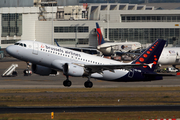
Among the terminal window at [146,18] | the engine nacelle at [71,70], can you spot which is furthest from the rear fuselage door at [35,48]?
the terminal window at [146,18]

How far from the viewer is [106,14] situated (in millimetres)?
152750

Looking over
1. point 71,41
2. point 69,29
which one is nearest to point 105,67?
point 69,29

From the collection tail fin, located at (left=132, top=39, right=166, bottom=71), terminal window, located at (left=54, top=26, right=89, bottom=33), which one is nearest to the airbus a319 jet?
tail fin, located at (left=132, top=39, right=166, bottom=71)

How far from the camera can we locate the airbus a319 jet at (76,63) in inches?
1674

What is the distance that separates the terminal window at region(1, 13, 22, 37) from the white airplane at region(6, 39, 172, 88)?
97.8 m

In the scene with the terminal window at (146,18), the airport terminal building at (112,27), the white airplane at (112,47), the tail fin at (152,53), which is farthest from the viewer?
the terminal window at (146,18)

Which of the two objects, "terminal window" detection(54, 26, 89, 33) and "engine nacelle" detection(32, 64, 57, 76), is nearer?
"engine nacelle" detection(32, 64, 57, 76)

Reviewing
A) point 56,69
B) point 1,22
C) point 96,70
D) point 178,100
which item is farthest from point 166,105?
point 1,22

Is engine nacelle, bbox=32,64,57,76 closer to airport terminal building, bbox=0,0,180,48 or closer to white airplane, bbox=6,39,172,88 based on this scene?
white airplane, bbox=6,39,172,88

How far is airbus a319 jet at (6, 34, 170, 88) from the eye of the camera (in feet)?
140

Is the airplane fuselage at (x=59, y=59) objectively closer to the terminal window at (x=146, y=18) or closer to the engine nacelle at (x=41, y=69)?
the engine nacelle at (x=41, y=69)

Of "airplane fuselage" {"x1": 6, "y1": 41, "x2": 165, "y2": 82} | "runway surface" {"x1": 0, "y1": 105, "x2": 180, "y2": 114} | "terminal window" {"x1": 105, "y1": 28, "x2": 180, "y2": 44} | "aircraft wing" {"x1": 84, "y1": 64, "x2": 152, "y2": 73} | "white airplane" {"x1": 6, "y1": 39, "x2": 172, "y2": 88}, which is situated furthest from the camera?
"terminal window" {"x1": 105, "y1": 28, "x2": 180, "y2": 44}

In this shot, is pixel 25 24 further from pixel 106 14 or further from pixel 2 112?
pixel 2 112

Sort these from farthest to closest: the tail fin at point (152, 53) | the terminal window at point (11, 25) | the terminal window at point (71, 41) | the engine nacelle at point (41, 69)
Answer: the terminal window at point (71, 41) → the terminal window at point (11, 25) → the tail fin at point (152, 53) → the engine nacelle at point (41, 69)
